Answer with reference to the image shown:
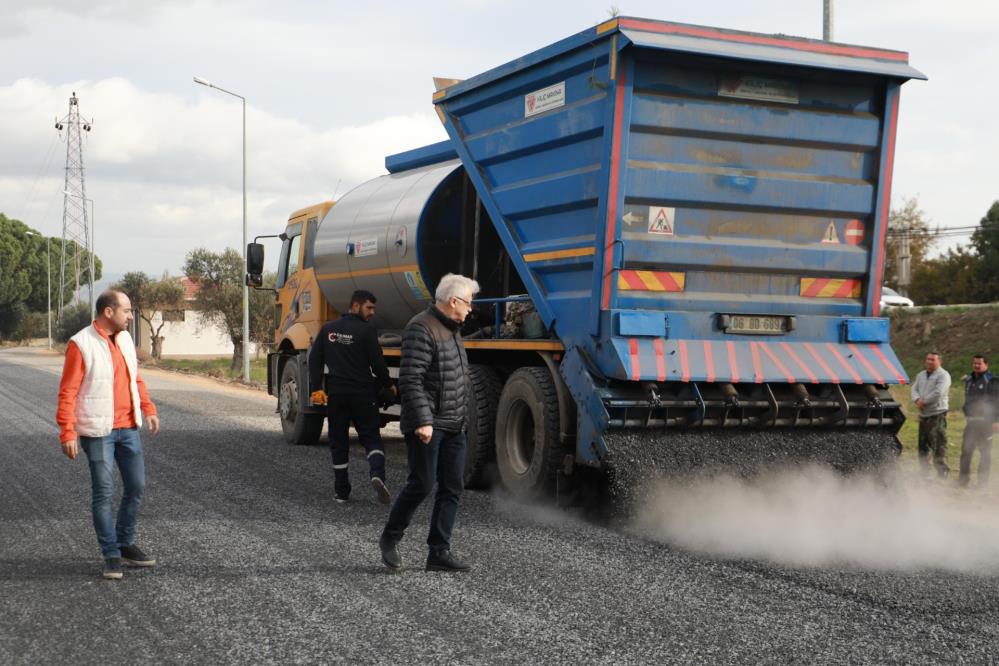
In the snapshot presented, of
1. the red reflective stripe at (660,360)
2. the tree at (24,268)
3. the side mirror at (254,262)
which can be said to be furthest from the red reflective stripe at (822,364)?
the tree at (24,268)

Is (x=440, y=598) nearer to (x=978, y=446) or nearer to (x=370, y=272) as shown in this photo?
(x=370, y=272)

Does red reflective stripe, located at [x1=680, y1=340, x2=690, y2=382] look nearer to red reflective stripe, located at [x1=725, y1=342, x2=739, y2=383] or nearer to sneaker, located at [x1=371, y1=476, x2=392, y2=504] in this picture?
red reflective stripe, located at [x1=725, y1=342, x2=739, y2=383]

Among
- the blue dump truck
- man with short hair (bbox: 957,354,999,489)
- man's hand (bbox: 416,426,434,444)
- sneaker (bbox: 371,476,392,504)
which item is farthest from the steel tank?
man with short hair (bbox: 957,354,999,489)

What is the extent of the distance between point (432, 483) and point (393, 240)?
5.00 meters

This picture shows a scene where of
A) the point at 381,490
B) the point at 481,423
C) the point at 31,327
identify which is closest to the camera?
the point at 381,490

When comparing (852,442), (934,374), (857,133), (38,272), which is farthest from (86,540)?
(38,272)

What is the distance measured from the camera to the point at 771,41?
788 centimetres

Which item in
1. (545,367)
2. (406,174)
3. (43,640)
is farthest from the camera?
(406,174)

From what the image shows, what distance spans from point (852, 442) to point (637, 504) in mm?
1717

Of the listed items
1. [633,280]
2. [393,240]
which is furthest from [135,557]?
[393,240]

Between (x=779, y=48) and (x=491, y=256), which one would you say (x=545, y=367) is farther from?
(x=779, y=48)

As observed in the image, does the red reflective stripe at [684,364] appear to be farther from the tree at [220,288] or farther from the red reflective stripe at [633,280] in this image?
the tree at [220,288]

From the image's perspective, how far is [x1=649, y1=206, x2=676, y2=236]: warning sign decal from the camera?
780 cm

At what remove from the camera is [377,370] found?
9273 millimetres
